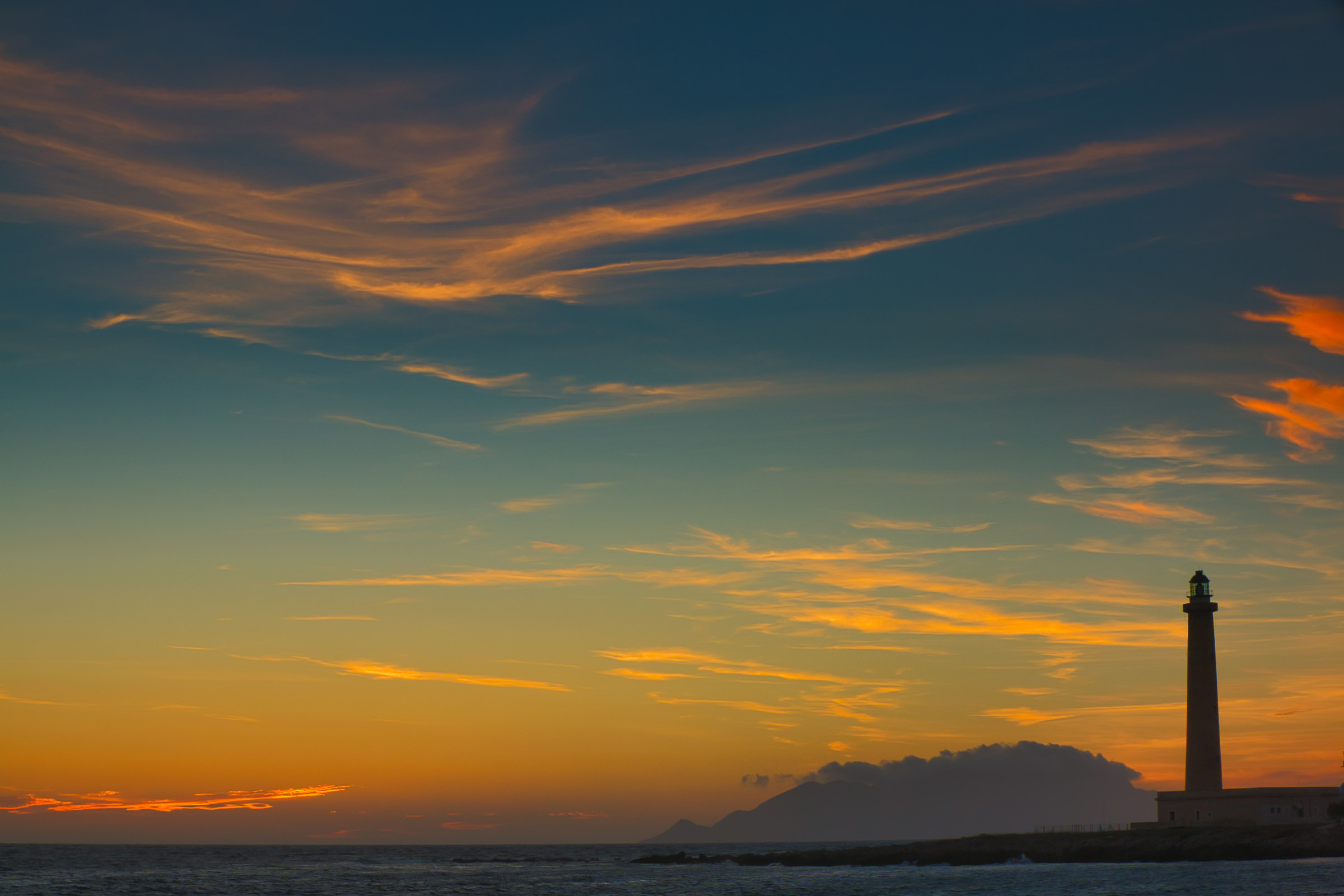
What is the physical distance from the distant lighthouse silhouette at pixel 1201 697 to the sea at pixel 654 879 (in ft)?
37.9

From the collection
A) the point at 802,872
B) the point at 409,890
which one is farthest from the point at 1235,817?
the point at 409,890

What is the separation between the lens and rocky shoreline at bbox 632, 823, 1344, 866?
71.4 meters

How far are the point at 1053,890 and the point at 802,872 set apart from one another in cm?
4513

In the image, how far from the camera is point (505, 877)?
11031 centimetres

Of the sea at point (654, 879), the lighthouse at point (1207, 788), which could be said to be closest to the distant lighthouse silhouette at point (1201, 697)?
the lighthouse at point (1207, 788)

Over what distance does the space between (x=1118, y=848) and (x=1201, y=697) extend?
13.3m

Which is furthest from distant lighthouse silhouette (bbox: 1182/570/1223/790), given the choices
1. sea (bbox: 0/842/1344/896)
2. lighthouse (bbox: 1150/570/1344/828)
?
sea (bbox: 0/842/1344/896)

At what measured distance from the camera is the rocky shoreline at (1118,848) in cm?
7144

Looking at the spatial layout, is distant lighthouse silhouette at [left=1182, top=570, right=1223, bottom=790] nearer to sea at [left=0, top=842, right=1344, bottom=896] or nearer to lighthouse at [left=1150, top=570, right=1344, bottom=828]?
lighthouse at [left=1150, top=570, right=1344, bottom=828]

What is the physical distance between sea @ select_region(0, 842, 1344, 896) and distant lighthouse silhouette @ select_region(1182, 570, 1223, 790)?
37.9 ft

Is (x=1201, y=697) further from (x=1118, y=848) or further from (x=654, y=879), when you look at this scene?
(x=654, y=879)

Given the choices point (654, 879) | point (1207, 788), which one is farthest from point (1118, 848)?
point (654, 879)

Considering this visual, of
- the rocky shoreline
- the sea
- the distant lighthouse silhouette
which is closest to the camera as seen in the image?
the sea

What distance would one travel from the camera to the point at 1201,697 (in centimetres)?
8562
